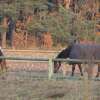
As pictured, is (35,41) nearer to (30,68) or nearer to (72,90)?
(30,68)

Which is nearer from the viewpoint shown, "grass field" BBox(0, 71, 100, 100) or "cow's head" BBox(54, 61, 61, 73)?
"grass field" BBox(0, 71, 100, 100)

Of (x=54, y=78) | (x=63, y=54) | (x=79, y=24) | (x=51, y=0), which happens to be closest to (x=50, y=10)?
(x=51, y=0)

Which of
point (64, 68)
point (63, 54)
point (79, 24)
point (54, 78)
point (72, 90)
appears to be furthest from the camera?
point (79, 24)

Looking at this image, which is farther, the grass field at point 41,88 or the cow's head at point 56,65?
the cow's head at point 56,65

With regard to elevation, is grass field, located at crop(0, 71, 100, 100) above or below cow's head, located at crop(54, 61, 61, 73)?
above

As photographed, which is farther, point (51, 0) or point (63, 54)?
point (51, 0)

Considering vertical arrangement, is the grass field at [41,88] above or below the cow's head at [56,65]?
above

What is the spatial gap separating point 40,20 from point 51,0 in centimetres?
365

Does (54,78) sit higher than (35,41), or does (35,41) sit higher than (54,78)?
(54,78)

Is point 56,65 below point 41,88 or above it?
below

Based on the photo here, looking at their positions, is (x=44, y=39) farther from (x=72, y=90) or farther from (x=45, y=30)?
(x=72, y=90)

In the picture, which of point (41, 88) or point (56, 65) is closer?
point (41, 88)

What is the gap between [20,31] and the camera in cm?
3719

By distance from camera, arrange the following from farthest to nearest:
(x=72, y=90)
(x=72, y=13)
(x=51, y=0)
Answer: (x=51, y=0), (x=72, y=13), (x=72, y=90)
